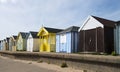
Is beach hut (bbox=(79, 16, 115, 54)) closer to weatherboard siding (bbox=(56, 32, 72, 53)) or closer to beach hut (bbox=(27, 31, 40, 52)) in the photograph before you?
weatherboard siding (bbox=(56, 32, 72, 53))

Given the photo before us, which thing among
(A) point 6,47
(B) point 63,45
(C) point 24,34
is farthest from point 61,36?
(A) point 6,47

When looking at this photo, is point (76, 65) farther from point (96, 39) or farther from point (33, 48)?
point (33, 48)

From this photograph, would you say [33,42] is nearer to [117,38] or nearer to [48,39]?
[48,39]

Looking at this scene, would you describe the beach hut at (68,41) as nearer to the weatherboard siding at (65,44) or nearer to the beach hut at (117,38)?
the weatherboard siding at (65,44)

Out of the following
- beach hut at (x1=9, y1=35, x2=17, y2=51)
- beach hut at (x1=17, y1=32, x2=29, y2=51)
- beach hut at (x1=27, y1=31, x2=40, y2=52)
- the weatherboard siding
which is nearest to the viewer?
the weatherboard siding

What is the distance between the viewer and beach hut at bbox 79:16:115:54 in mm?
20328

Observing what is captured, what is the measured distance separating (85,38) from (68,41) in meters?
3.85

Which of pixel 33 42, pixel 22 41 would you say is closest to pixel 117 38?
pixel 33 42

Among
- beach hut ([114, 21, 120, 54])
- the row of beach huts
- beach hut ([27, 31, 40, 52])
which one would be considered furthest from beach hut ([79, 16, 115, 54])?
beach hut ([27, 31, 40, 52])

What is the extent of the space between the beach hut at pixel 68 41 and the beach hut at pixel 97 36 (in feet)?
8.02

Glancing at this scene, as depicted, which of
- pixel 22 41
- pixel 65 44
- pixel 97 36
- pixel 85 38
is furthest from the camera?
pixel 22 41

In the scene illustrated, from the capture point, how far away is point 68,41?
2644 centimetres

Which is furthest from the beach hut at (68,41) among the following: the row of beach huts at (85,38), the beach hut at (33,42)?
the beach hut at (33,42)

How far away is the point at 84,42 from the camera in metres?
23.1
